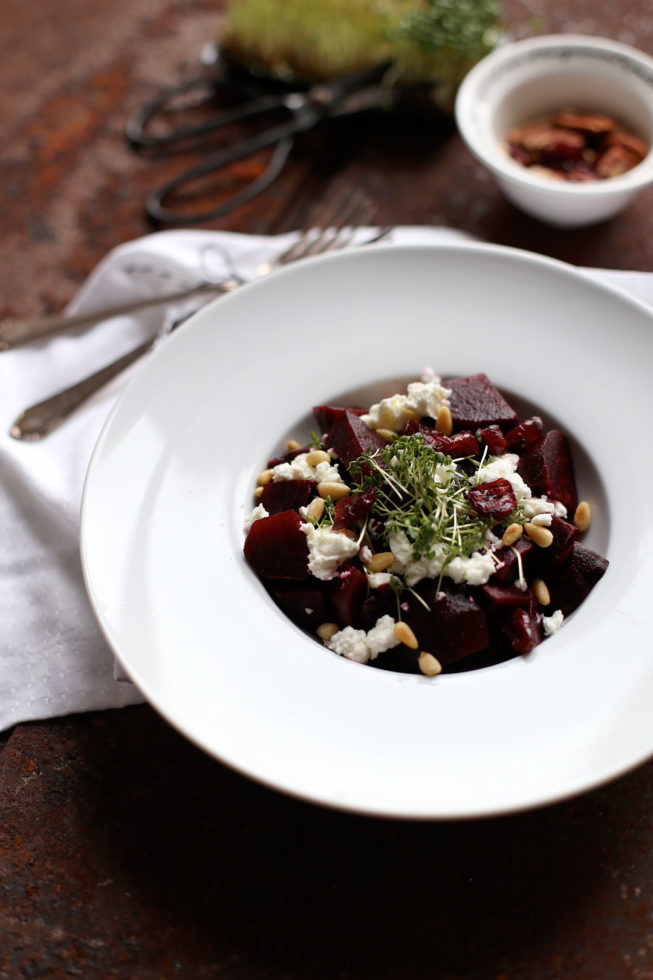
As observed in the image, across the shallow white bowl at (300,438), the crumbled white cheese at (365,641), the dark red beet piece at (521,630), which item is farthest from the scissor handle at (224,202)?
the dark red beet piece at (521,630)

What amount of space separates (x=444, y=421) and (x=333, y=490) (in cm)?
36

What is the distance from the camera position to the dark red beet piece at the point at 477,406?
2303 mm

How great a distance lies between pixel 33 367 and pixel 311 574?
1506 millimetres

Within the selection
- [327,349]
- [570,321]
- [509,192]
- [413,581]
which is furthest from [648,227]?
[413,581]

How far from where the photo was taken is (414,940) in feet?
5.82

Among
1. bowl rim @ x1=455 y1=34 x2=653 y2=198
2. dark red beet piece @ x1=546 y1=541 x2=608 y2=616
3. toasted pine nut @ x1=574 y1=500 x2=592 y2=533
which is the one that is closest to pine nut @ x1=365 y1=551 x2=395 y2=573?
dark red beet piece @ x1=546 y1=541 x2=608 y2=616

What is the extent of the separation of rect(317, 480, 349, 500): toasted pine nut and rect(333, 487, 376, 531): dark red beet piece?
0.24ft

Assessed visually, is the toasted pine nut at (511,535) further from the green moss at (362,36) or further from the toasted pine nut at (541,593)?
the green moss at (362,36)

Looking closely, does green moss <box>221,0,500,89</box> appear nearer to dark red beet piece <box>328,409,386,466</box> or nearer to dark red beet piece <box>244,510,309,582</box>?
dark red beet piece <box>328,409,386,466</box>

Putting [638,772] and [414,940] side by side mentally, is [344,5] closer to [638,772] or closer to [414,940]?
[638,772]

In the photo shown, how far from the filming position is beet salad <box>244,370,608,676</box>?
197 cm

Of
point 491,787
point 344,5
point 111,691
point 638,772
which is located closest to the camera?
point 491,787

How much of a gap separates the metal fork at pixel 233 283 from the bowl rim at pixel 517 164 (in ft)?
1.41

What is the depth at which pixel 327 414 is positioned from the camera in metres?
2.38
